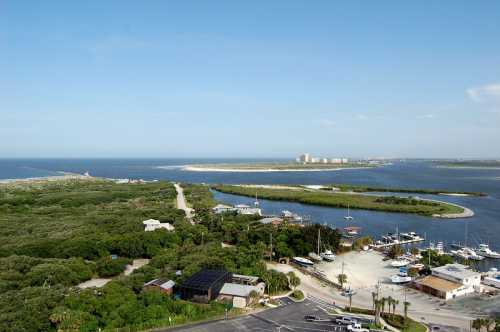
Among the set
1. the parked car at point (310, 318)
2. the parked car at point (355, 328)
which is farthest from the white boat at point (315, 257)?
the parked car at point (355, 328)

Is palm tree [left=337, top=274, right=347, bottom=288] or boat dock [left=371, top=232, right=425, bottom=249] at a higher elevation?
palm tree [left=337, top=274, right=347, bottom=288]

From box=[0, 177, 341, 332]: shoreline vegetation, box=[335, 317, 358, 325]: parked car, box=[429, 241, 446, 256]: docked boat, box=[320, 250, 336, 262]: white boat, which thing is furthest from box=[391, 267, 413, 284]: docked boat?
box=[429, 241, 446, 256]: docked boat

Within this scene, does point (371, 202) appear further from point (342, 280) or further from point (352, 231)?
point (342, 280)

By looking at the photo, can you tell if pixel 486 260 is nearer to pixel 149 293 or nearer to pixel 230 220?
pixel 230 220

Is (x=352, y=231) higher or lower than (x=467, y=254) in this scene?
higher

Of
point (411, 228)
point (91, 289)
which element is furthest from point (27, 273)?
point (411, 228)

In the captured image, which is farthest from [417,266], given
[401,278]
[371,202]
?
[371,202]

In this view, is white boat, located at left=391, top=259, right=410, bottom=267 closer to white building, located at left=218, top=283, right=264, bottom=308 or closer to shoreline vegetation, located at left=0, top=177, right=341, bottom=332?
shoreline vegetation, located at left=0, top=177, right=341, bottom=332
